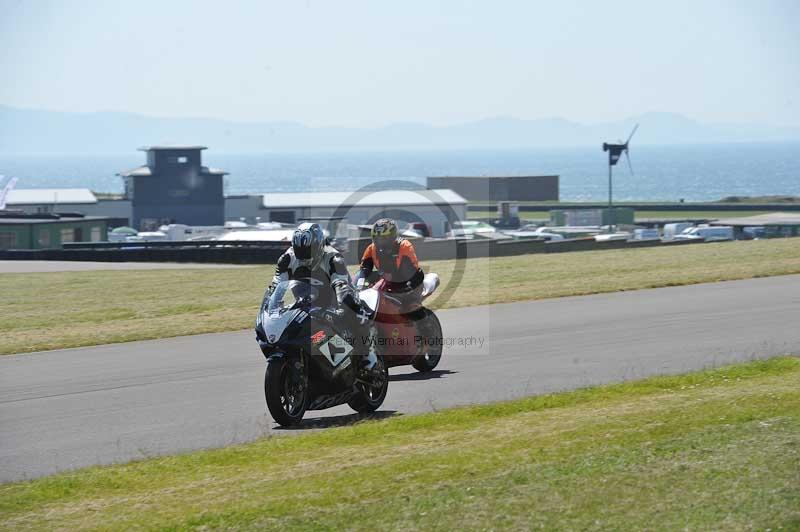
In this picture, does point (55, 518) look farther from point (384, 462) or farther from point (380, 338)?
point (380, 338)

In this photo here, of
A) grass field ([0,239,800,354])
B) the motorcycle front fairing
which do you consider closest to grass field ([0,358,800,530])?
the motorcycle front fairing

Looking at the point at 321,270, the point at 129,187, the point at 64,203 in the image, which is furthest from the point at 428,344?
the point at 129,187

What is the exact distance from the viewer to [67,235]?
56.9 meters

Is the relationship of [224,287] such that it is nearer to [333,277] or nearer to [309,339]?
[333,277]

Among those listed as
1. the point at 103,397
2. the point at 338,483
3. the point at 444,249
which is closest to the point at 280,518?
the point at 338,483

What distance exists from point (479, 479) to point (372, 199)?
72.7 meters

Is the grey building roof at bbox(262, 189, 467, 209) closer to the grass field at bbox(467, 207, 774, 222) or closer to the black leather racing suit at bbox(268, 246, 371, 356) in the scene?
the grass field at bbox(467, 207, 774, 222)

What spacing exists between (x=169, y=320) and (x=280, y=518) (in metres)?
13.7

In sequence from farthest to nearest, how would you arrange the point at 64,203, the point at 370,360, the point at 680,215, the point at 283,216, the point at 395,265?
1. the point at 680,215
2. the point at 283,216
3. the point at 64,203
4. the point at 395,265
5. the point at 370,360

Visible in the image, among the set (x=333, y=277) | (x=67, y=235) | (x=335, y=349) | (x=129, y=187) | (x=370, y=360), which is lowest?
(x=370, y=360)

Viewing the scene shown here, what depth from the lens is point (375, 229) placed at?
13.1 metres

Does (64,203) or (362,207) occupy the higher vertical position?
(64,203)

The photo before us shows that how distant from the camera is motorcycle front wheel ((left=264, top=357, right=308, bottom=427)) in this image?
32.9 ft

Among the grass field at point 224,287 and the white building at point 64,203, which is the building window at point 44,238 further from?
the white building at point 64,203
